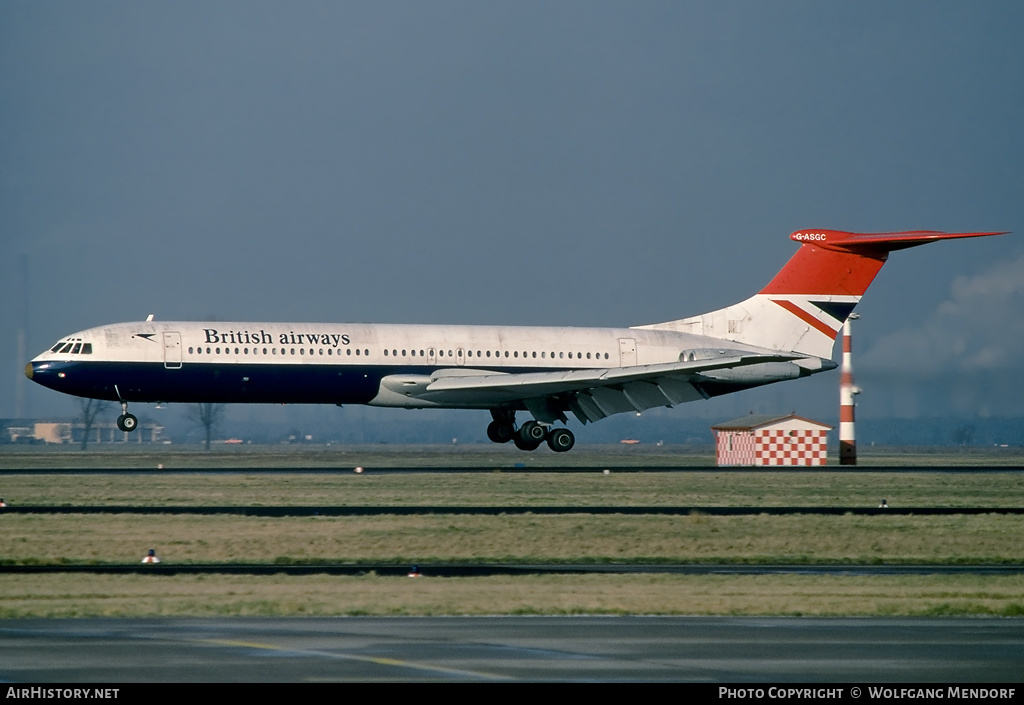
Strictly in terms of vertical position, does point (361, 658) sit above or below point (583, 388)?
below

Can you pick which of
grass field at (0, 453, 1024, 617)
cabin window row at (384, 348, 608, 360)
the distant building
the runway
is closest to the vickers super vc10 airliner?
cabin window row at (384, 348, 608, 360)

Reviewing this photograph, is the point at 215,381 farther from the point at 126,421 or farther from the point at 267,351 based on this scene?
the point at 126,421

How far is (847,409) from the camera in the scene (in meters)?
59.8

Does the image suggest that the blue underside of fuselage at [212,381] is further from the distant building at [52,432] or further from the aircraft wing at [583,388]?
the distant building at [52,432]

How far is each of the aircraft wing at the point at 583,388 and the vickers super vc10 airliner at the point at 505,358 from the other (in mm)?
57

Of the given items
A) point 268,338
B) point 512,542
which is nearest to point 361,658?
point 512,542

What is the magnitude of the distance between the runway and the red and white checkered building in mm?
43668

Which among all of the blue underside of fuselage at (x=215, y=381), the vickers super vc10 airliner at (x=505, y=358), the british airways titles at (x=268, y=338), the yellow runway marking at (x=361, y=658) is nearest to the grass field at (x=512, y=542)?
the yellow runway marking at (x=361, y=658)

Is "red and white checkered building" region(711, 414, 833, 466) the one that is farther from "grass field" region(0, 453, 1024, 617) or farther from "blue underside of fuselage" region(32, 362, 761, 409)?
"blue underside of fuselage" region(32, 362, 761, 409)

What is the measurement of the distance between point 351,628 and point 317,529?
40.5 ft

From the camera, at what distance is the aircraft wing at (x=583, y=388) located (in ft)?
162

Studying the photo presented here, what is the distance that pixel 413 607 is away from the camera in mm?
16766

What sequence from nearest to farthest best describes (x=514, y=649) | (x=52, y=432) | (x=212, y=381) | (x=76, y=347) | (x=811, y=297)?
(x=514, y=649) → (x=76, y=347) → (x=212, y=381) → (x=811, y=297) → (x=52, y=432)

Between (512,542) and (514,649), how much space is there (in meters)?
12.3
